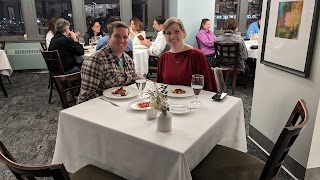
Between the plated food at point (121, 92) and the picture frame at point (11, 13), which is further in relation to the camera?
the picture frame at point (11, 13)

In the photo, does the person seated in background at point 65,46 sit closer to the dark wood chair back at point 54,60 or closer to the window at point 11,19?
the dark wood chair back at point 54,60

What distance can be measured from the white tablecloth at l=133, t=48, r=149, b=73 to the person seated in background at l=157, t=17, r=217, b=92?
183 centimetres

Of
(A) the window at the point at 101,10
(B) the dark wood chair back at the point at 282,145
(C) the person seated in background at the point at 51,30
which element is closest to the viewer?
(B) the dark wood chair back at the point at 282,145

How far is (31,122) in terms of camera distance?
3332mm

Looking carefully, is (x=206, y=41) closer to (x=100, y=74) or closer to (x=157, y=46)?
(x=157, y=46)

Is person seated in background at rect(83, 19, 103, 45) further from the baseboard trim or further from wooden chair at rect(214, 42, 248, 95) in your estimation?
the baseboard trim

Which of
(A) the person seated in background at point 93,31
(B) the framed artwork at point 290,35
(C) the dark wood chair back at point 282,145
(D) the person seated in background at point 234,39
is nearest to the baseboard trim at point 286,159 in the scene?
(B) the framed artwork at point 290,35

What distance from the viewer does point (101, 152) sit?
153cm

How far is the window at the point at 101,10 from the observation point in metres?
6.45

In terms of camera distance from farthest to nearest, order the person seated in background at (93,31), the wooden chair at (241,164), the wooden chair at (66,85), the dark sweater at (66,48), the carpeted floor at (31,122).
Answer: the person seated in background at (93,31) → the dark sweater at (66,48) → the carpeted floor at (31,122) → the wooden chair at (66,85) → the wooden chair at (241,164)

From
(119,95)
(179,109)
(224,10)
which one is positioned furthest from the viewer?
(224,10)

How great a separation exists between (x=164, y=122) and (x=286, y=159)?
1407 millimetres

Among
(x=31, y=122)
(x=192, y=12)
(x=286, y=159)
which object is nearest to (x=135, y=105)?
(x=286, y=159)

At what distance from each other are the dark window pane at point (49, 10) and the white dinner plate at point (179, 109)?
538cm
